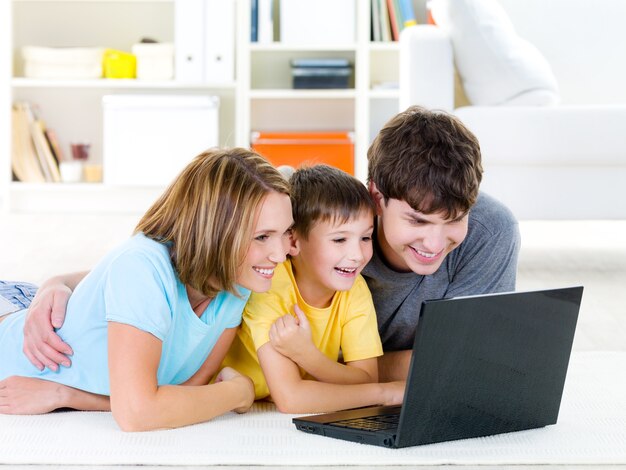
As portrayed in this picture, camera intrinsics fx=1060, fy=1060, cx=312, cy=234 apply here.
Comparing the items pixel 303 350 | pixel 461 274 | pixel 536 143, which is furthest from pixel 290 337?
pixel 536 143

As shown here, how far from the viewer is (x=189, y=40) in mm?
4316

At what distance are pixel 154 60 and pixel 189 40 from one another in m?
0.17

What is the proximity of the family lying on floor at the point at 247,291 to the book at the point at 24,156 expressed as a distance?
9.35 ft

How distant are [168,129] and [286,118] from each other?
2.00ft

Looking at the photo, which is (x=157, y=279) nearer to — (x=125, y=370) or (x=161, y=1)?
(x=125, y=370)

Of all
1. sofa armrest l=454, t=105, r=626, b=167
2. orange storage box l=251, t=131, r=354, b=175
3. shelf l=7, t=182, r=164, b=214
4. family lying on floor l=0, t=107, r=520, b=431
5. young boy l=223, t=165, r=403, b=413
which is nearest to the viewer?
family lying on floor l=0, t=107, r=520, b=431

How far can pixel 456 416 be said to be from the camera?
Answer: 137 centimetres

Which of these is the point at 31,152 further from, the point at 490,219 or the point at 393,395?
the point at 393,395

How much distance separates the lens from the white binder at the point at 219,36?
432cm

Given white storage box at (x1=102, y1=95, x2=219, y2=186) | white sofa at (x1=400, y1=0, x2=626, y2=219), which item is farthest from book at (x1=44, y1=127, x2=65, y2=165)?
white sofa at (x1=400, y1=0, x2=626, y2=219)

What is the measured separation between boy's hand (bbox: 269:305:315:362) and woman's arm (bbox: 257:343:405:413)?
16 mm

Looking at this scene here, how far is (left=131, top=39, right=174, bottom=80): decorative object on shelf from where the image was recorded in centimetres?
435

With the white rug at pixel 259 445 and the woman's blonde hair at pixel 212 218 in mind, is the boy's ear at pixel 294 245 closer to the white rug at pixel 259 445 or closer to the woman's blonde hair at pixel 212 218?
the woman's blonde hair at pixel 212 218

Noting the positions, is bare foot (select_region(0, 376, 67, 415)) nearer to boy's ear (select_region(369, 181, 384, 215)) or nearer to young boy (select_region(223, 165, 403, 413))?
young boy (select_region(223, 165, 403, 413))
